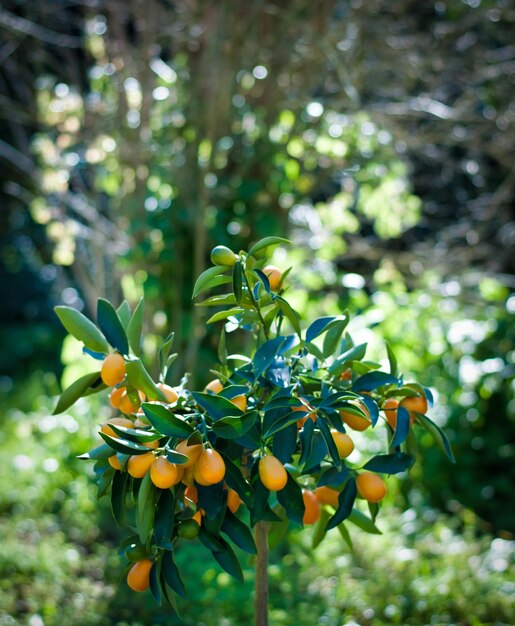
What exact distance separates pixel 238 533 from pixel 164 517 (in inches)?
4.7

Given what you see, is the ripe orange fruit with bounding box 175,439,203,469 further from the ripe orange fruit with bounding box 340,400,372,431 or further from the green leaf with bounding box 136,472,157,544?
the ripe orange fruit with bounding box 340,400,372,431

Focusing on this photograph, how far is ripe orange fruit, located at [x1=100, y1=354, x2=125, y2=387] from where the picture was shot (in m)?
1.21

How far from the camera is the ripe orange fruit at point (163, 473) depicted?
3.41 feet

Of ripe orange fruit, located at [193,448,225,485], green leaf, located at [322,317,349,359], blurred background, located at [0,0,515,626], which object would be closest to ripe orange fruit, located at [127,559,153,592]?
ripe orange fruit, located at [193,448,225,485]

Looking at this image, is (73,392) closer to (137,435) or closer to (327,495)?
(137,435)

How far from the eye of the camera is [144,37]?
9.87 feet

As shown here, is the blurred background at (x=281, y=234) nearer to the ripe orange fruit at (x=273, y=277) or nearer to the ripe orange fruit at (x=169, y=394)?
the ripe orange fruit at (x=169, y=394)

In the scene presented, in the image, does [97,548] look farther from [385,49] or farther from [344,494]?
[385,49]

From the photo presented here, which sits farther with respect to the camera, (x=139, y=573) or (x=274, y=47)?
(x=274, y=47)

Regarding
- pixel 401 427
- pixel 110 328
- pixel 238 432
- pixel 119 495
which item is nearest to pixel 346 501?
pixel 401 427

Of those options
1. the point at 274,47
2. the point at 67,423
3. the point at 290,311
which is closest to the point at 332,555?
the point at 67,423

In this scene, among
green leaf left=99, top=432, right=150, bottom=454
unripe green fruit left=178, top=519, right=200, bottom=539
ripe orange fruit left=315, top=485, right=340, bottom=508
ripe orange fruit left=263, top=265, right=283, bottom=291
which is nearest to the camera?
green leaf left=99, top=432, right=150, bottom=454

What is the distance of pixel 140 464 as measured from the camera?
42.7 inches

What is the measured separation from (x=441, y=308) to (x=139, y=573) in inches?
115
